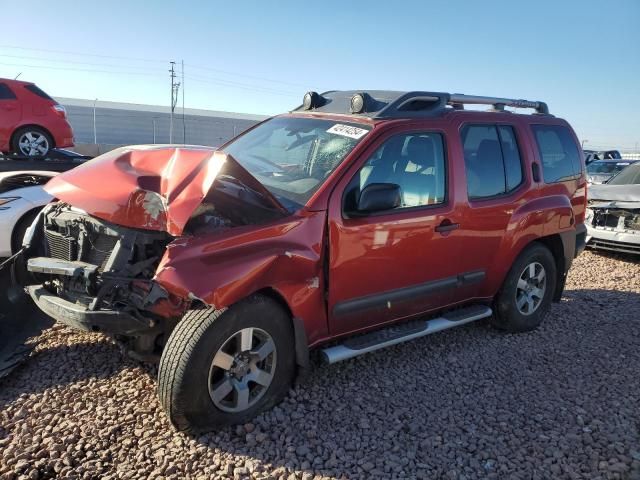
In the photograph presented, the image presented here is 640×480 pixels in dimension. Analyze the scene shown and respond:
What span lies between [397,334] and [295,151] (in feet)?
5.12

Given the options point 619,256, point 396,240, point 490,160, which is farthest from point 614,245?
point 396,240

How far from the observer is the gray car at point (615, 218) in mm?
7910

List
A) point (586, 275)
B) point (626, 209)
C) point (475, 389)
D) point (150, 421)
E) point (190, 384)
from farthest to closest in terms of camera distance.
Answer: point (626, 209) < point (586, 275) < point (475, 389) < point (150, 421) < point (190, 384)

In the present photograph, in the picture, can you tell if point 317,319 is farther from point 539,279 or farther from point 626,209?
point 626,209

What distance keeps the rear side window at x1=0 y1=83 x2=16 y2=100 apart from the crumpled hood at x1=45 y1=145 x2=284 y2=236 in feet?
22.5

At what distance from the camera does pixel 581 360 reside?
4.41m

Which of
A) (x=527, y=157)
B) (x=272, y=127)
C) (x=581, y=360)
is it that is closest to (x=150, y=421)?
(x=272, y=127)

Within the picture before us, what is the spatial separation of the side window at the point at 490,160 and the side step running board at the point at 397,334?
38.6 inches

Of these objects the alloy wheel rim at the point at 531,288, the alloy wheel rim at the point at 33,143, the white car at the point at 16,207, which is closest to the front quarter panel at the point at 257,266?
the alloy wheel rim at the point at 531,288

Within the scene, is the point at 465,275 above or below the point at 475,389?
above

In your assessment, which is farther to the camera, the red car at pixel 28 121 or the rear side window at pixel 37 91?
the rear side window at pixel 37 91

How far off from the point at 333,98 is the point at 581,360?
10.1ft

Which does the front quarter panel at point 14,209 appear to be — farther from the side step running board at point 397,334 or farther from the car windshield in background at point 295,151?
the side step running board at point 397,334

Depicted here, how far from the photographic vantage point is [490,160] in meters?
4.47
